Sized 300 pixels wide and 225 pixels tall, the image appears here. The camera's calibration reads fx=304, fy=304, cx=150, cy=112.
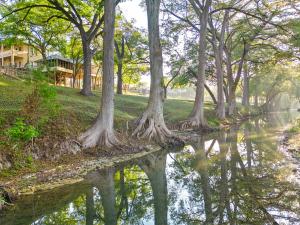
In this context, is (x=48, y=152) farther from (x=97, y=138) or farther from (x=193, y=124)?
(x=193, y=124)

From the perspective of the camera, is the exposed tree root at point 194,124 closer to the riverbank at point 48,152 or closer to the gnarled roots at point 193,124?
the gnarled roots at point 193,124

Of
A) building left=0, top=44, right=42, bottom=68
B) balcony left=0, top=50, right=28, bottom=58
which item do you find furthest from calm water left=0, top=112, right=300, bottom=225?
balcony left=0, top=50, right=28, bottom=58

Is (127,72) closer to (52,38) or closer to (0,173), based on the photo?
(52,38)

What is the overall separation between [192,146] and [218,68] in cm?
1354

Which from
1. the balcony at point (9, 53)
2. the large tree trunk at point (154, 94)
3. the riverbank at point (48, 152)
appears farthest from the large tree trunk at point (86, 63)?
the balcony at point (9, 53)

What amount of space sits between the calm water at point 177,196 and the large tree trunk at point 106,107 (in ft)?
5.75

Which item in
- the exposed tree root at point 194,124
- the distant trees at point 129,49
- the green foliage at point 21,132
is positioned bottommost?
the exposed tree root at point 194,124

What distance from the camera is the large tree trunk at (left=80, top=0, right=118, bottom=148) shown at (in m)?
12.2

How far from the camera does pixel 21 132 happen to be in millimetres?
9227

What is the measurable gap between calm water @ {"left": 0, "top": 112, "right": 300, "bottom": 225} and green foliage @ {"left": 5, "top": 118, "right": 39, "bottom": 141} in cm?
222

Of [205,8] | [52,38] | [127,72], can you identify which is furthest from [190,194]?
[127,72]

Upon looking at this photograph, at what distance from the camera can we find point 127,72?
145ft

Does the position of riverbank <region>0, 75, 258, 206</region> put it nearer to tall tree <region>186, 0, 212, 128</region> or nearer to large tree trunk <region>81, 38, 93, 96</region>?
large tree trunk <region>81, 38, 93, 96</region>

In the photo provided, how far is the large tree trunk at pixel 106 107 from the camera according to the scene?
1225 cm
